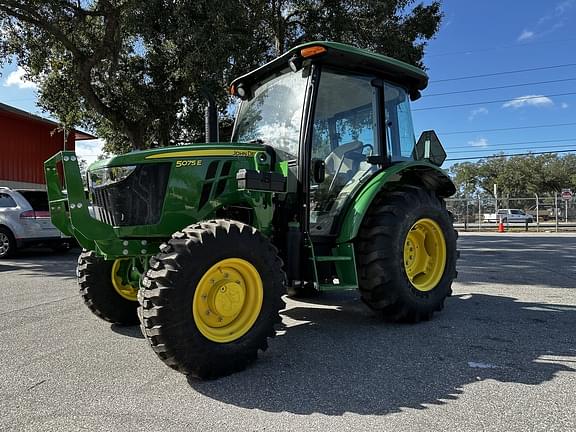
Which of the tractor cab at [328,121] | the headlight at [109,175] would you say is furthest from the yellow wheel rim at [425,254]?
the headlight at [109,175]

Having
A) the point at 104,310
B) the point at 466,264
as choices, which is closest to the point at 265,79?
the point at 104,310

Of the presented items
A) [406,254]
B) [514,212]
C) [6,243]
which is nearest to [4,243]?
[6,243]

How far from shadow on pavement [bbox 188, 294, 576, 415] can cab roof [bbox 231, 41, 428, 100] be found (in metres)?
2.50

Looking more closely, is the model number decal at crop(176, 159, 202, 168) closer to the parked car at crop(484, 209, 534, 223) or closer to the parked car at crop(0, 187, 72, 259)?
the parked car at crop(0, 187, 72, 259)

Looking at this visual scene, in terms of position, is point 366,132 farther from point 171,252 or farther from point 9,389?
point 9,389

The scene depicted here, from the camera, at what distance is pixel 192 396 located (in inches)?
114

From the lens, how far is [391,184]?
4828 mm

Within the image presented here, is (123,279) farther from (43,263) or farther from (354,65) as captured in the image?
(43,263)

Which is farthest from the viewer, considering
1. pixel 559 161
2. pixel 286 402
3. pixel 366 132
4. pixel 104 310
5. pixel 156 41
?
pixel 559 161

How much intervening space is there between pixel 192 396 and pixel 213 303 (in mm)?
631

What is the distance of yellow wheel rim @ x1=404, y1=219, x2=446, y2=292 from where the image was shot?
4852 millimetres

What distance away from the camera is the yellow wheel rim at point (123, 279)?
4402 millimetres

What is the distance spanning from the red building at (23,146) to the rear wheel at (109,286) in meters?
17.4

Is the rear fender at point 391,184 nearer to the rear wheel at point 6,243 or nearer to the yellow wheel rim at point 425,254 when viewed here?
the yellow wheel rim at point 425,254
